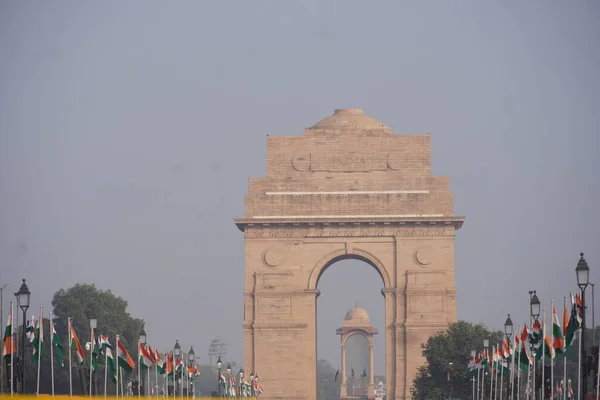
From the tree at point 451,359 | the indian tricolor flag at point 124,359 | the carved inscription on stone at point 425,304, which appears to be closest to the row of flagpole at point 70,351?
the indian tricolor flag at point 124,359

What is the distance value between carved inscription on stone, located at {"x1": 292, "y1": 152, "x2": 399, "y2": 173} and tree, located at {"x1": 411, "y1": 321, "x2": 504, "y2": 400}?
1023cm

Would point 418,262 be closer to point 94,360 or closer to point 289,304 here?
point 289,304

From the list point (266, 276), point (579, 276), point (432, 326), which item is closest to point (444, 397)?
point (432, 326)

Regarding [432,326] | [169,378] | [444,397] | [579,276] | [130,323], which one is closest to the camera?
[579,276]

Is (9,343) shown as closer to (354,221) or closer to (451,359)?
(451,359)

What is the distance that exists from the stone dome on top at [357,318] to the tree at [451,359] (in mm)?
73335

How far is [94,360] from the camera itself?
54.8 m

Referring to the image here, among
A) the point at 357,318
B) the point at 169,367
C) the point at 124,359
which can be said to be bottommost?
the point at 169,367

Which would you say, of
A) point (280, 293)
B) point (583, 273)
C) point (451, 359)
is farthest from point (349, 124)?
point (583, 273)

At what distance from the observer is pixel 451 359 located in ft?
272

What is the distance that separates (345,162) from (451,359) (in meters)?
13.7

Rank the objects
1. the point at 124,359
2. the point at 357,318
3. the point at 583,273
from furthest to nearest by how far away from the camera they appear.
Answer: the point at 357,318 < the point at 124,359 < the point at 583,273

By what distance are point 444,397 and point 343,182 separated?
1426 centimetres

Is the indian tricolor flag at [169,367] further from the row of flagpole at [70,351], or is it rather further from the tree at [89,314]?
the tree at [89,314]
